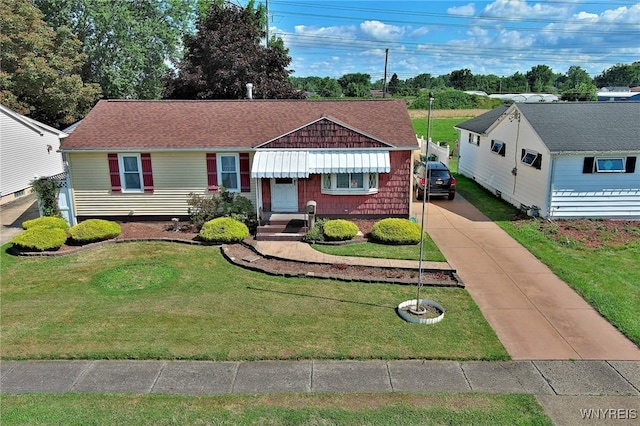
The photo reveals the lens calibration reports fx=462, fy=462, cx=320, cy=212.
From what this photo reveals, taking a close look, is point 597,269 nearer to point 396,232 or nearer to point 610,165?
point 610,165

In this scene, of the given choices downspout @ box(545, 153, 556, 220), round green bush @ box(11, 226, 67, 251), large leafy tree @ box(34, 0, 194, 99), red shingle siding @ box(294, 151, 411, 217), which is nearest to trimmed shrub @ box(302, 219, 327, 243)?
red shingle siding @ box(294, 151, 411, 217)

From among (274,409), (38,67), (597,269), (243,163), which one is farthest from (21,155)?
(597,269)

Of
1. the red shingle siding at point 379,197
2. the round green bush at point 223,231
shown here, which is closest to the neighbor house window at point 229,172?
the round green bush at point 223,231

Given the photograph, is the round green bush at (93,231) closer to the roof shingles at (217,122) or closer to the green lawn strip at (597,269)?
the roof shingles at (217,122)

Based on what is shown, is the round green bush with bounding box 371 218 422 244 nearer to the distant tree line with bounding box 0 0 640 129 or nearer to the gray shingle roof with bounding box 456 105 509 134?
the gray shingle roof with bounding box 456 105 509 134


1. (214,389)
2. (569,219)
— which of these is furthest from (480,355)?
(569,219)

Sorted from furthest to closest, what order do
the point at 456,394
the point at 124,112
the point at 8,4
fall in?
1. the point at 8,4
2. the point at 124,112
3. the point at 456,394

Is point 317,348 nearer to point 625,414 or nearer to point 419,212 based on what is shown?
point 625,414
